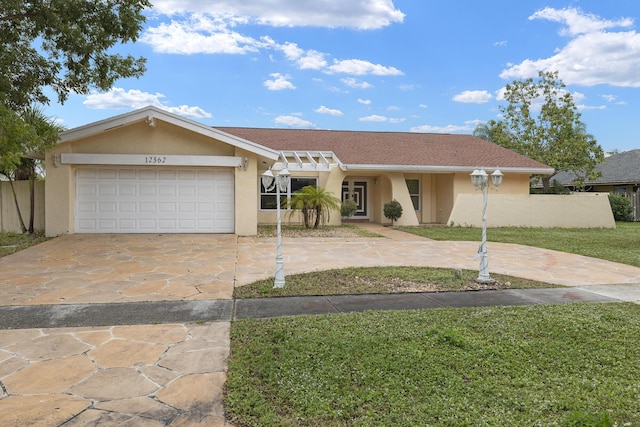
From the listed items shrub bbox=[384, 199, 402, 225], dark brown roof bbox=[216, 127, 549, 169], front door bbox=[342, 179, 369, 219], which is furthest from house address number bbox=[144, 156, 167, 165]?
front door bbox=[342, 179, 369, 219]

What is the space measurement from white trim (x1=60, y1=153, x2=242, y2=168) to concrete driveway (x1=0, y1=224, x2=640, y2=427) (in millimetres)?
2479

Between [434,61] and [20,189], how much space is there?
62.9 ft

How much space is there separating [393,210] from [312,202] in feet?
14.0

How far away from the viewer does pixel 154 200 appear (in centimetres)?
1391

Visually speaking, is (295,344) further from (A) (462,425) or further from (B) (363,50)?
(B) (363,50)

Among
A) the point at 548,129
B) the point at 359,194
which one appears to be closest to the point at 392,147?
the point at 359,194

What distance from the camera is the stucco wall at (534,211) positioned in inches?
734

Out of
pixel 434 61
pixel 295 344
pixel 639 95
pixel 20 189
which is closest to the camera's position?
pixel 295 344

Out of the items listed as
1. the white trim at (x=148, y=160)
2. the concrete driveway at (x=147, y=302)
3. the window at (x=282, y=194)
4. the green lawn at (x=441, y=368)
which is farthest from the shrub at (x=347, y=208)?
the green lawn at (x=441, y=368)

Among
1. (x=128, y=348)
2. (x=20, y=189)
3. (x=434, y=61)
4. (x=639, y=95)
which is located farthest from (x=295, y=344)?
(x=639, y=95)

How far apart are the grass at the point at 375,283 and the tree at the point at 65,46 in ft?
27.7

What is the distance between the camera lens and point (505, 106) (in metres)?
28.0

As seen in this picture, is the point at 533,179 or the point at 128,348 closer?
the point at 128,348

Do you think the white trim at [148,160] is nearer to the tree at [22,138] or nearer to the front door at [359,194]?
the tree at [22,138]
